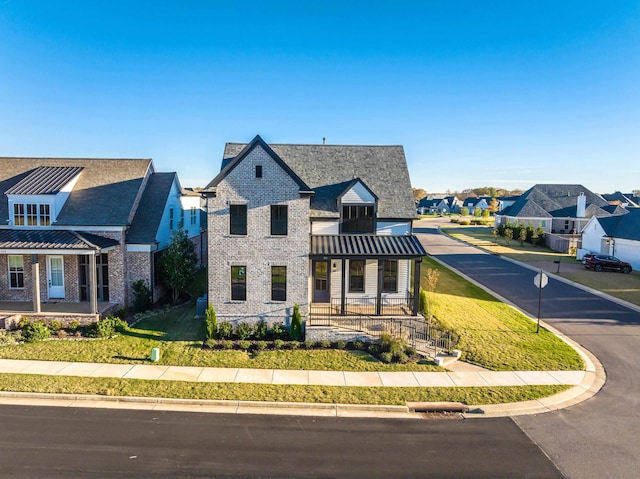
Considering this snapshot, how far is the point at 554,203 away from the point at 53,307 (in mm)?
67577

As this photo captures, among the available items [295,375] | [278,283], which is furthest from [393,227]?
[295,375]

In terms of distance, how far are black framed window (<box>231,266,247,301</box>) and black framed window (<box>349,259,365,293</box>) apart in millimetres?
5754

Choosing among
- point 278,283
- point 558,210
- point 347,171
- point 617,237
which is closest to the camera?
point 278,283

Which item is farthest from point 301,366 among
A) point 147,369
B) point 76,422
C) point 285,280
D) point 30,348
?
point 30,348

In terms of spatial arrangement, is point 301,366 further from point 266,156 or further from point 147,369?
point 266,156

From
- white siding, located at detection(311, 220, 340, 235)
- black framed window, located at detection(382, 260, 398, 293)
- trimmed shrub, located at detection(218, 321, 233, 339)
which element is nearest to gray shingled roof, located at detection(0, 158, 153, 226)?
→ trimmed shrub, located at detection(218, 321, 233, 339)

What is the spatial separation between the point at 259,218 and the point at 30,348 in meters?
11.3

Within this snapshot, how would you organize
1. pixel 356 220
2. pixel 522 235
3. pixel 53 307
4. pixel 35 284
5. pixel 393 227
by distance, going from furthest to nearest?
pixel 522 235
pixel 393 227
pixel 356 220
pixel 53 307
pixel 35 284

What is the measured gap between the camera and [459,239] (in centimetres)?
5788

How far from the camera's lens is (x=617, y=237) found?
127ft

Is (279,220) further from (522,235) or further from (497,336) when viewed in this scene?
(522,235)

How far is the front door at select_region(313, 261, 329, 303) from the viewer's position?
20781mm

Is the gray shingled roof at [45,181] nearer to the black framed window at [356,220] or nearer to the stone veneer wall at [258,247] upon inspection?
the stone veneer wall at [258,247]

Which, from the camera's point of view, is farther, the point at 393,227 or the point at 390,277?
the point at 393,227
